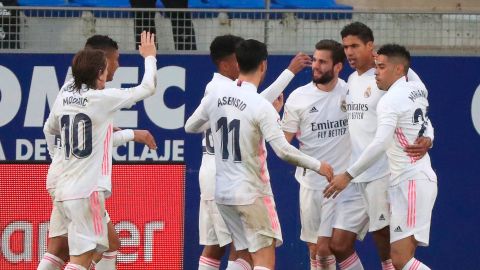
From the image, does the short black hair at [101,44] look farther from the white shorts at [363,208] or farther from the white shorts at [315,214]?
the white shorts at [363,208]

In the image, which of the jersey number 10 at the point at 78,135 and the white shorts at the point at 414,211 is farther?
the white shorts at the point at 414,211

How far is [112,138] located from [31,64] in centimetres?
249

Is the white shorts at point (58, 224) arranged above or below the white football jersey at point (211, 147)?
below

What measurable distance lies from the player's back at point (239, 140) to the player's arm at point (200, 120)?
18 centimetres

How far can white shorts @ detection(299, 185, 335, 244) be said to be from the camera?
36.8ft

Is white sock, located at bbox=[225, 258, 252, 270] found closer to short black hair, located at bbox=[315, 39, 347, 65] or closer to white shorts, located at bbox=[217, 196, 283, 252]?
white shorts, located at bbox=[217, 196, 283, 252]

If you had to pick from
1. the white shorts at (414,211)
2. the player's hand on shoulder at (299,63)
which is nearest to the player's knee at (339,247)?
the white shorts at (414,211)

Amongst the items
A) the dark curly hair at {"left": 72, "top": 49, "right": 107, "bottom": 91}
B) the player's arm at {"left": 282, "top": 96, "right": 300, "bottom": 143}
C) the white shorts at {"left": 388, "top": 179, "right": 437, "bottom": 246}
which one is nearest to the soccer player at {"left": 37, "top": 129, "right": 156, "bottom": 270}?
the dark curly hair at {"left": 72, "top": 49, "right": 107, "bottom": 91}

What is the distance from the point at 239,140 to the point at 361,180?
1742 mm

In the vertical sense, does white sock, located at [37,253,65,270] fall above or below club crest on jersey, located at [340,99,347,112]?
below

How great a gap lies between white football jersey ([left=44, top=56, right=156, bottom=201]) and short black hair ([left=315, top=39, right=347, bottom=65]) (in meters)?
2.09

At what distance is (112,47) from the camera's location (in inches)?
423

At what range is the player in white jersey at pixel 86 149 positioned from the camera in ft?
32.1

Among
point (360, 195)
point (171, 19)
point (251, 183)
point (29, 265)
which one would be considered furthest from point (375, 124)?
point (29, 265)
